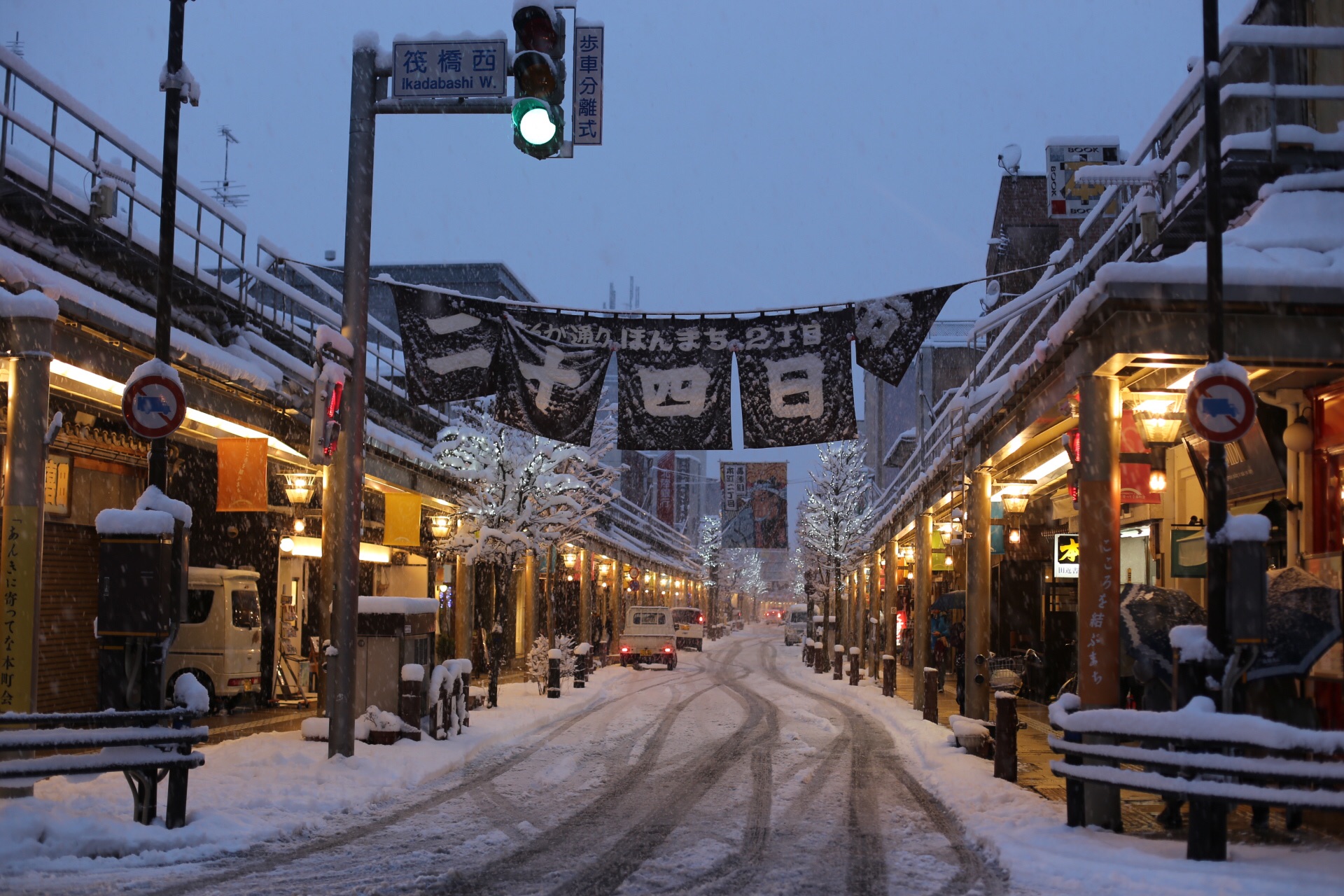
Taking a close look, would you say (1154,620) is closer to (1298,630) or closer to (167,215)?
(1298,630)

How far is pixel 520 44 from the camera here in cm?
939

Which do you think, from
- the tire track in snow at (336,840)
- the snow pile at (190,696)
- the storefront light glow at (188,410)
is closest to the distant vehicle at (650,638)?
the storefront light glow at (188,410)

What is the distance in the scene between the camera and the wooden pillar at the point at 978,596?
60.8ft

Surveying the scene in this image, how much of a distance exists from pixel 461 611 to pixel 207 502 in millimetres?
6898

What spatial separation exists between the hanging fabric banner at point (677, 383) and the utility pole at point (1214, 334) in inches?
283

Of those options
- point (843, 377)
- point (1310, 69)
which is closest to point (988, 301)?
point (843, 377)

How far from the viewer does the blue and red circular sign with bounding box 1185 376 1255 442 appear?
8.84m

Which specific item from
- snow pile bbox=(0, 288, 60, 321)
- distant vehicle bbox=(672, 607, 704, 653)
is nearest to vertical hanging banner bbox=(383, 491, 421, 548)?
snow pile bbox=(0, 288, 60, 321)

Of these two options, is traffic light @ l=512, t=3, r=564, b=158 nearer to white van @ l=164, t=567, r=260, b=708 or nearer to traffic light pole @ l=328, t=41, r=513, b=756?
traffic light pole @ l=328, t=41, r=513, b=756

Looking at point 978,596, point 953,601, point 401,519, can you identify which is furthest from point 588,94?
point 953,601

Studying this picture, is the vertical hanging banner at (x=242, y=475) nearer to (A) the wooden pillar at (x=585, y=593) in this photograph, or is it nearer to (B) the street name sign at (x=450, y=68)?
(B) the street name sign at (x=450, y=68)

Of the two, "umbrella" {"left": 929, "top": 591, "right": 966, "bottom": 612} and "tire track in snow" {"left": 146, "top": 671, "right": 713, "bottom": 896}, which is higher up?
"umbrella" {"left": 929, "top": 591, "right": 966, "bottom": 612}

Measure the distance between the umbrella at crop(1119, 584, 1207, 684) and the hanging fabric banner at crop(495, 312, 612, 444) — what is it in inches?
281

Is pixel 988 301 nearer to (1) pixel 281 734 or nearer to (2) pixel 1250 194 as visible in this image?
(2) pixel 1250 194
